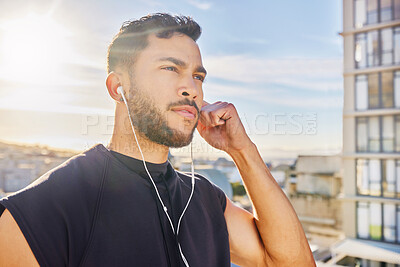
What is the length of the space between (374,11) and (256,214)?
31.3 feet

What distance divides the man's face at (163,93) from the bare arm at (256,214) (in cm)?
15

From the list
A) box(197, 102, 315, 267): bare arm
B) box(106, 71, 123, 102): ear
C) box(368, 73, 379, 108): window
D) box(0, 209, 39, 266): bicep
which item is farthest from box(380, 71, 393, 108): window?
box(0, 209, 39, 266): bicep

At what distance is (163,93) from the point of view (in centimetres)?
93

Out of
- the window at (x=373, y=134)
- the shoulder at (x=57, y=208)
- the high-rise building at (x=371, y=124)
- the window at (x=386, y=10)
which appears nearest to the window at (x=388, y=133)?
the high-rise building at (x=371, y=124)

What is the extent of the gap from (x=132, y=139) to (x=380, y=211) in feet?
30.8

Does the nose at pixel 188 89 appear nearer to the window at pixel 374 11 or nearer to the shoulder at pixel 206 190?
the shoulder at pixel 206 190

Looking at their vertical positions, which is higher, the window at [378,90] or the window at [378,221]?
the window at [378,90]

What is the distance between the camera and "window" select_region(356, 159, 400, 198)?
842cm

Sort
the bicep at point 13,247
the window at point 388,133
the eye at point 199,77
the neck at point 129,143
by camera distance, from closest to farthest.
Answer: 1. the bicep at point 13,247
2. the neck at point 129,143
3. the eye at point 199,77
4. the window at point 388,133

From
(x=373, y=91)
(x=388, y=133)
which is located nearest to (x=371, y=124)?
(x=388, y=133)

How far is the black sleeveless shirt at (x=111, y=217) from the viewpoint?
2.16 feet

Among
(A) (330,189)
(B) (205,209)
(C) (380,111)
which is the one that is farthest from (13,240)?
(A) (330,189)

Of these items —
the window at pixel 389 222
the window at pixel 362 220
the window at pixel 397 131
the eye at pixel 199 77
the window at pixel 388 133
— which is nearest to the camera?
the eye at pixel 199 77

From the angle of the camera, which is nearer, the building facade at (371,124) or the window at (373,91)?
the building facade at (371,124)
